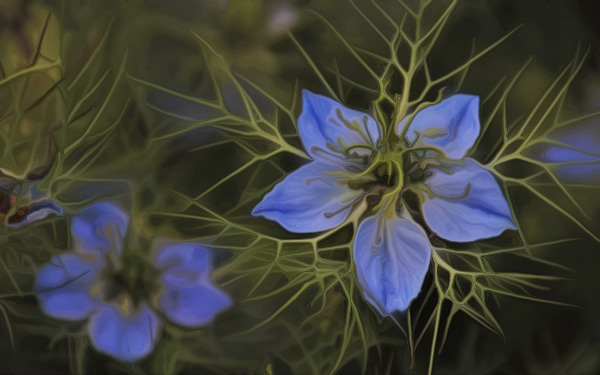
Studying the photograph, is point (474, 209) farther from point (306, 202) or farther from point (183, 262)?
point (183, 262)

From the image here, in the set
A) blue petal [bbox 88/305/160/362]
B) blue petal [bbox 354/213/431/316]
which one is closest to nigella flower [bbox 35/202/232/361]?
blue petal [bbox 88/305/160/362]

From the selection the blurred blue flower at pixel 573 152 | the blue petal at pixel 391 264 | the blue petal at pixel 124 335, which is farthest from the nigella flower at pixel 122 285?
the blurred blue flower at pixel 573 152

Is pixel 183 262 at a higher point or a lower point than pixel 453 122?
lower

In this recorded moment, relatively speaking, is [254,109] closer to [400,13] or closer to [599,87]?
[400,13]

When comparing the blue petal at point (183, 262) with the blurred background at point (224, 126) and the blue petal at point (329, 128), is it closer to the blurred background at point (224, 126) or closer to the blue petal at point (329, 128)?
the blurred background at point (224, 126)

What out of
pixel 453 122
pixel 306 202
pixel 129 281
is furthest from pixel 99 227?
pixel 453 122

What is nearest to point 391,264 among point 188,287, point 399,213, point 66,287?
point 399,213

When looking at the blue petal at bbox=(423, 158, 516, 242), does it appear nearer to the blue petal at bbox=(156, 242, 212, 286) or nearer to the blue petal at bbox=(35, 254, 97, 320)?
the blue petal at bbox=(156, 242, 212, 286)
